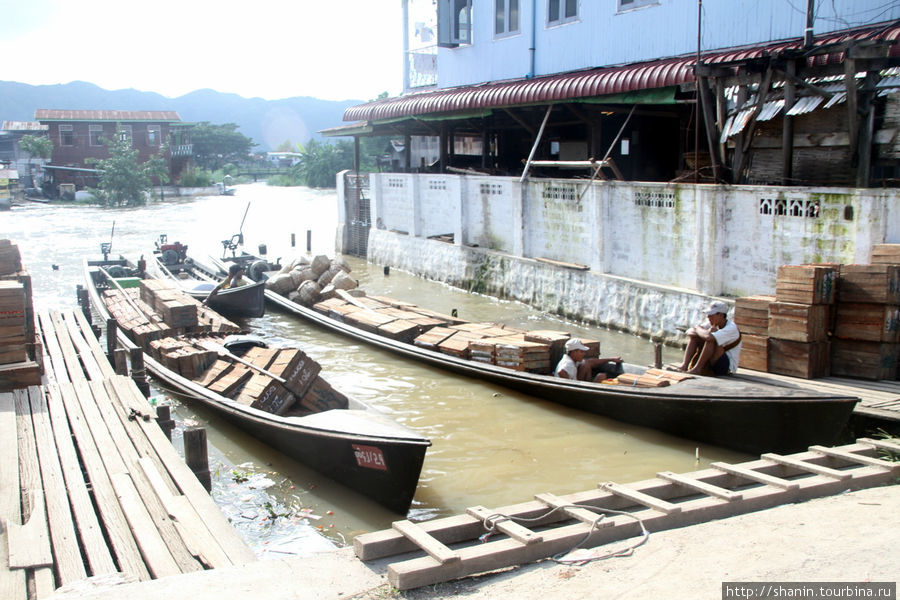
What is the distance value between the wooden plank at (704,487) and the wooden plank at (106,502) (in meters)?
3.84

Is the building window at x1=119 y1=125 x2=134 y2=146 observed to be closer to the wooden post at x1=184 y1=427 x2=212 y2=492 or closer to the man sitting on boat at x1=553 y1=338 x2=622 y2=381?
the man sitting on boat at x1=553 y1=338 x2=622 y2=381

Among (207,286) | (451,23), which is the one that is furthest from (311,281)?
(451,23)

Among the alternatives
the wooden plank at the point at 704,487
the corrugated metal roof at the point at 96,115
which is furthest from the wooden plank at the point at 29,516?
the corrugated metal roof at the point at 96,115

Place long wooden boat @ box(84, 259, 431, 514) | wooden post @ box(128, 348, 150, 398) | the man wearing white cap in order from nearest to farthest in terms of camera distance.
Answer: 1. long wooden boat @ box(84, 259, 431, 514)
2. the man wearing white cap
3. wooden post @ box(128, 348, 150, 398)

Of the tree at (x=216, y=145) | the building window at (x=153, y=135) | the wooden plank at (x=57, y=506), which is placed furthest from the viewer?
the tree at (x=216, y=145)

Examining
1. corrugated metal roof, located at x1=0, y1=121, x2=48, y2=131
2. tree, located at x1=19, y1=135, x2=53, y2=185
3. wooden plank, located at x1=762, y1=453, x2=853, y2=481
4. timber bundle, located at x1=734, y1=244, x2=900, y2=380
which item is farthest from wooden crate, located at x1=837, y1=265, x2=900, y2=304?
corrugated metal roof, located at x1=0, y1=121, x2=48, y2=131

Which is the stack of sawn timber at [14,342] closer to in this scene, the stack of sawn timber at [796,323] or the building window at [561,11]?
the stack of sawn timber at [796,323]

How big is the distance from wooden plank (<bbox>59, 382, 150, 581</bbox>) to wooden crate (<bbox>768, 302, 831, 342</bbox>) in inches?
300

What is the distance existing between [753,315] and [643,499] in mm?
5235

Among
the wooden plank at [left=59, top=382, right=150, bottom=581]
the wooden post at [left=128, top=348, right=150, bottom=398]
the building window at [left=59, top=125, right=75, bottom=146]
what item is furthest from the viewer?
the building window at [left=59, top=125, right=75, bottom=146]

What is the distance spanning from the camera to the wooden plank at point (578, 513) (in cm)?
524

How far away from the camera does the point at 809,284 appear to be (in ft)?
30.8

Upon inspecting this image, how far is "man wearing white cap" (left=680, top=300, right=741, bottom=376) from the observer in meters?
9.66

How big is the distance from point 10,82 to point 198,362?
208590 mm
